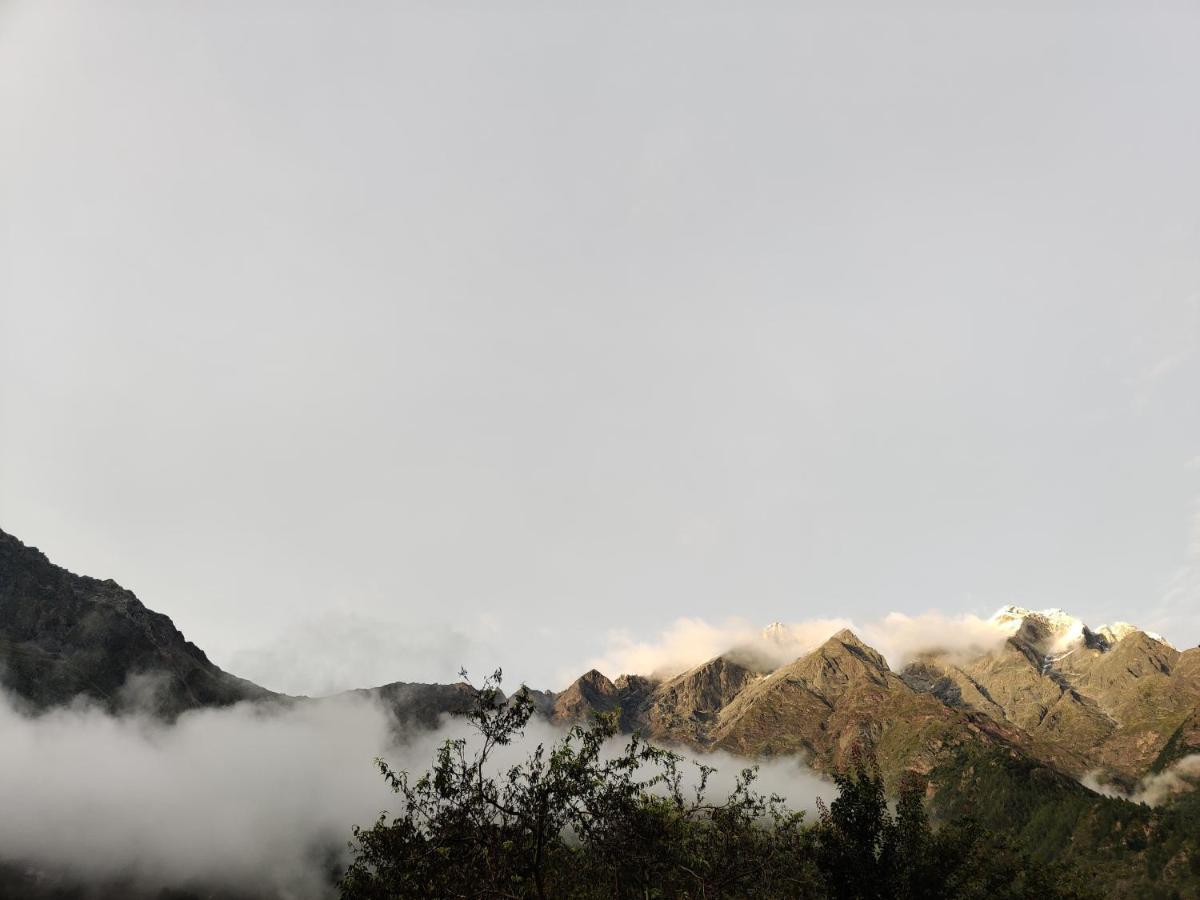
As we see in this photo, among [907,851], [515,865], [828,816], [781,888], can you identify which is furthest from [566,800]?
[907,851]

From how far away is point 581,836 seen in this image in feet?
98.6

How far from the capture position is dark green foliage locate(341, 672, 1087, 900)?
25.9 metres

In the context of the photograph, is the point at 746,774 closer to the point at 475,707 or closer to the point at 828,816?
the point at 828,816

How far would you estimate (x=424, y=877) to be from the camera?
2661 cm

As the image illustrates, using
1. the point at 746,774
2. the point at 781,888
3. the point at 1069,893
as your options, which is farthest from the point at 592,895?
the point at 1069,893

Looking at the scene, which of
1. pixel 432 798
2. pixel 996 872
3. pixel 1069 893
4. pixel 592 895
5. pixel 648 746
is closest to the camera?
pixel 432 798

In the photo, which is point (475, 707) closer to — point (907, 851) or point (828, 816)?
point (828, 816)

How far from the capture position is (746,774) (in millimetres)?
53094

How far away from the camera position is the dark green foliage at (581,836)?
25.9 m

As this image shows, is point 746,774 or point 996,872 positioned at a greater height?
point 746,774

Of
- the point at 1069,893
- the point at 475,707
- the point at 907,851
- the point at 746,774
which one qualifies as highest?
the point at 475,707

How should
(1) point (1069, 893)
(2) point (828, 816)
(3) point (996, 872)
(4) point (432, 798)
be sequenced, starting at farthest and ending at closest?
(1) point (1069, 893) < (3) point (996, 872) < (2) point (828, 816) < (4) point (432, 798)

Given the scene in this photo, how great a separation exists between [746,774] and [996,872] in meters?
39.7

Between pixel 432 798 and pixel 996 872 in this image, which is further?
pixel 996 872
